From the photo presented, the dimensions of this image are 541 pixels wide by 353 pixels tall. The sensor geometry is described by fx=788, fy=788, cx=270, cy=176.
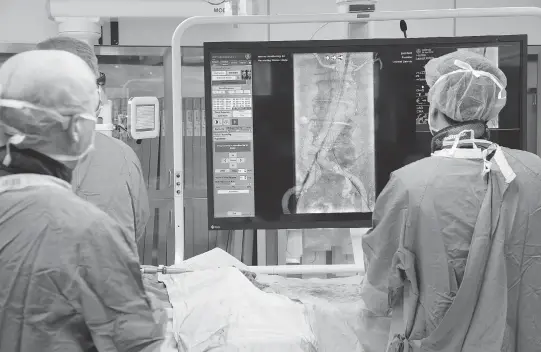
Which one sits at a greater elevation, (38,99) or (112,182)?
(38,99)

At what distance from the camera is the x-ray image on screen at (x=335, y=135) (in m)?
2.97

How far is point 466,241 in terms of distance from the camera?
2.19 m

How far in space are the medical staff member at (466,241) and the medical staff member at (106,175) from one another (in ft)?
3.03

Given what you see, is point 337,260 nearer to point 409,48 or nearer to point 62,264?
point 409,48

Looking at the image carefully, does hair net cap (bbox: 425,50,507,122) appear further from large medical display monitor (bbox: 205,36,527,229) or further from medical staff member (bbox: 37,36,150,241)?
medical staff member (bbox: 37,36,150,241)

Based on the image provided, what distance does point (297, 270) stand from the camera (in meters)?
2.97

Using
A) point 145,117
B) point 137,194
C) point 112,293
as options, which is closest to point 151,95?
point 145,117

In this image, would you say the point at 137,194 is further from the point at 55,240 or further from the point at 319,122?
the point at 55,240

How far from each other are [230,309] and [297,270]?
2.07 feet

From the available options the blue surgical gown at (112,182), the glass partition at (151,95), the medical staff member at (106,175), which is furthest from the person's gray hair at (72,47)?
the glass partition at (151,95)

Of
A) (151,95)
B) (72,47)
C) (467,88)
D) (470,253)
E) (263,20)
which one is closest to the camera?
(470,253)

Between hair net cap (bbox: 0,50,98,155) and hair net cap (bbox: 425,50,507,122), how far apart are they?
1143 mm

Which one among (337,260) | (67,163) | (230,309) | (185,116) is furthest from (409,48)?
(185,116)

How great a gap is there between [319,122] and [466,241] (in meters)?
0.96
